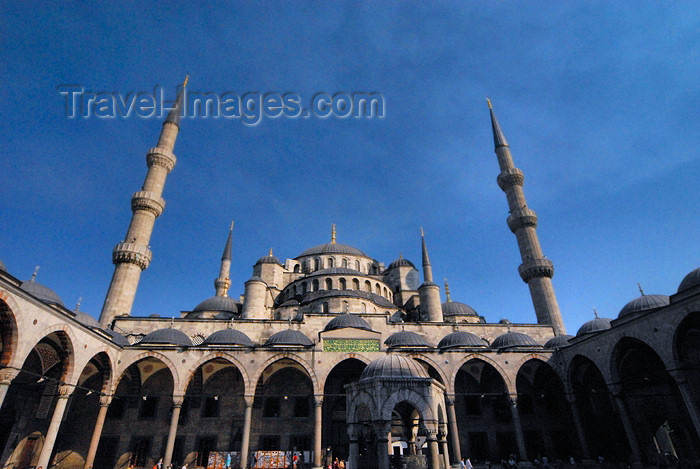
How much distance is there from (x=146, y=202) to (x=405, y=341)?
800 inches

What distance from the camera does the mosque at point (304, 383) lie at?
47.6ft

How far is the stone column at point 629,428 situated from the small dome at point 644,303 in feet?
13.3

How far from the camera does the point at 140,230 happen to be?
86.2 ft

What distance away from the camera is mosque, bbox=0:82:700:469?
47.6ft

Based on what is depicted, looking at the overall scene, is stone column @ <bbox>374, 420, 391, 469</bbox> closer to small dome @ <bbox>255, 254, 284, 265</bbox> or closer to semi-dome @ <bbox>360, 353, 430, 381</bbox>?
semi-dome @ <bbox>360, 353, 430, 381</bbox>

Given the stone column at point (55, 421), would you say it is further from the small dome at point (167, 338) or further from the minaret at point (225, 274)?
the minaret at point (225, 274)

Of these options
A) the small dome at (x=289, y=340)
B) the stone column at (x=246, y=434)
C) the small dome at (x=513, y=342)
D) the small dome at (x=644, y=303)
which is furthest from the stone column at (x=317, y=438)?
the small dome at (x=644, y=303)

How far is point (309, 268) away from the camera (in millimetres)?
34438

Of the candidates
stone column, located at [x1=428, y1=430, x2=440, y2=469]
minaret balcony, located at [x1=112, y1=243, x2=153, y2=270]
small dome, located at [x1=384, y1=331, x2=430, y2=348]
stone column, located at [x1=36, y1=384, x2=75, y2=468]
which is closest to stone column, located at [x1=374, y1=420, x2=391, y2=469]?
stone column, located at [x1=428, y1=430, x2=440, y2=469]

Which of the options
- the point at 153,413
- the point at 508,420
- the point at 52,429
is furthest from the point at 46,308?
the point at 508,420

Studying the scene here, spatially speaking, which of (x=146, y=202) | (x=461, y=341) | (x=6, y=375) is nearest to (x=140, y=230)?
(x=146, y=202)

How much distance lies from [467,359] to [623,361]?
704cm

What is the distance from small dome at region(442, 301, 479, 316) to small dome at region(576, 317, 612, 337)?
926 centimetres

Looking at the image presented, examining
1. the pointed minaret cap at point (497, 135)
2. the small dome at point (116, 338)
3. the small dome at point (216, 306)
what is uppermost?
the pointed minaret cap at point (497, 135)
